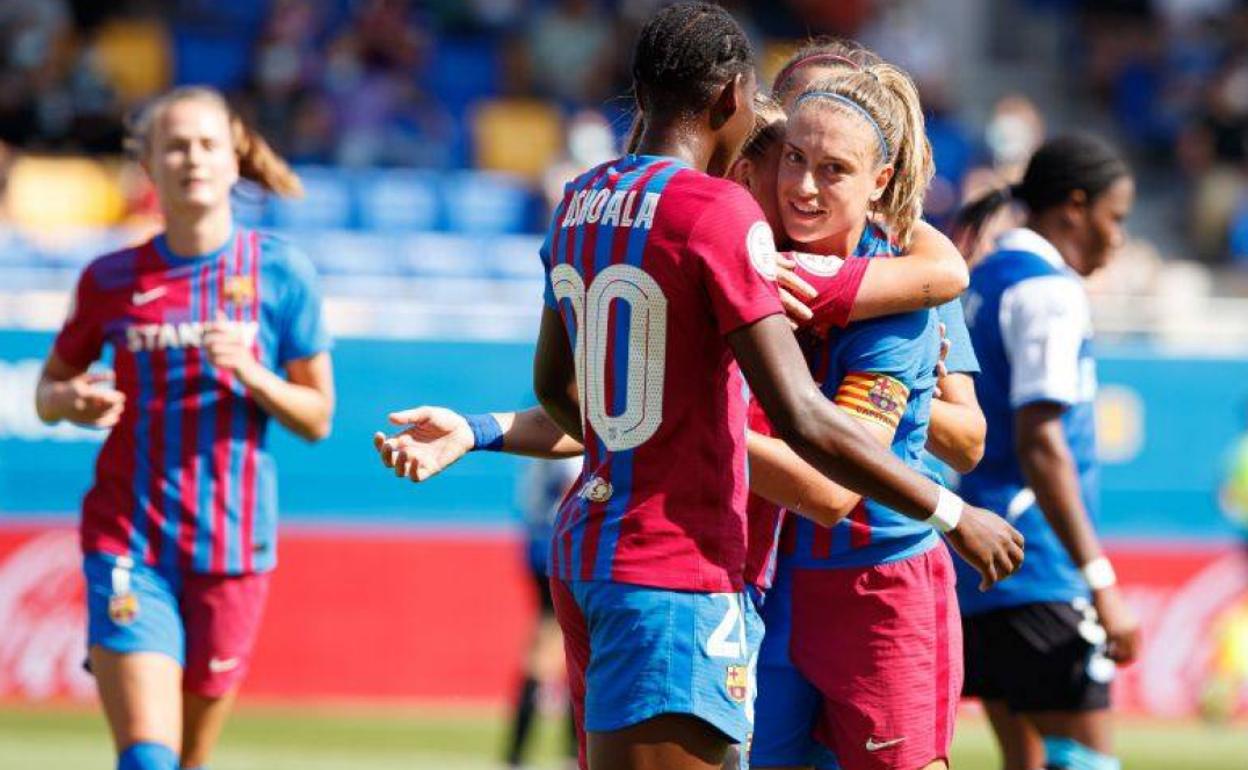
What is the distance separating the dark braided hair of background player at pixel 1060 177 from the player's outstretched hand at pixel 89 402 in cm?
262

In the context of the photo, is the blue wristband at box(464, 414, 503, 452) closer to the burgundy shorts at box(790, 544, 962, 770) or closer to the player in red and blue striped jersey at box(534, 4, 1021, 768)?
the player in red and blue striped jersey at box(534, 4, 1021, 768)

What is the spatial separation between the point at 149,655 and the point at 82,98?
1144cm

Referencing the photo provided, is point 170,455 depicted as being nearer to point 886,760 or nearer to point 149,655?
point 149,655

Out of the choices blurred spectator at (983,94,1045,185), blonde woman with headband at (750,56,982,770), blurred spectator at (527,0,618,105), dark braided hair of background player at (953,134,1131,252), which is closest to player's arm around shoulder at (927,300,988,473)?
blonde woman with headband at (750,56,982,770)

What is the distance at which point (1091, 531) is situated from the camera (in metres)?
6.18

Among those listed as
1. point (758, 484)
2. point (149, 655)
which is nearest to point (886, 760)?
point (758, 484)

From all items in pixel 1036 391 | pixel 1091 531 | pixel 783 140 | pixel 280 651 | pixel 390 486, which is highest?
pixel 783 140

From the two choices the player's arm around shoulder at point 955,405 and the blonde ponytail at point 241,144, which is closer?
the player's arm around shoulder at point 955,405

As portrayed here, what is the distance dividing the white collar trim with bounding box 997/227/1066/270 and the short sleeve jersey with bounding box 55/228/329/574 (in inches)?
85.8

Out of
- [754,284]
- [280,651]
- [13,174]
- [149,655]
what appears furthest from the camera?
[13,174]

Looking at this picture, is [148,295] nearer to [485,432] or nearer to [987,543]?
[485,432]

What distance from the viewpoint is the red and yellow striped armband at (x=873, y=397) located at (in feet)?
14.7

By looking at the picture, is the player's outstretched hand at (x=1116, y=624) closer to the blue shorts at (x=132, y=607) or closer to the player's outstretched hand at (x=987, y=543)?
the player's outstretched hand at (x=987, y=543)

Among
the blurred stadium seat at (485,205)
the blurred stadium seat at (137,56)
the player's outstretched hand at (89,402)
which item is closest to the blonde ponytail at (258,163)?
the player's outstretched hand at (89,402)
